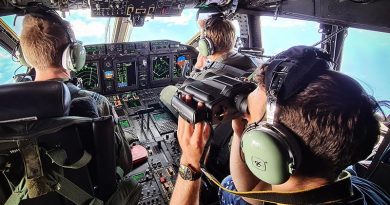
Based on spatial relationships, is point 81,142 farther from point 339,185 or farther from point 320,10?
point 320,10

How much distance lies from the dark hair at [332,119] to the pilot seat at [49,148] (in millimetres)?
833

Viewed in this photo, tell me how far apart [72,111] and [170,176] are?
1.03 meters

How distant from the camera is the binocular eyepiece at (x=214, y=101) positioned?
0.91m

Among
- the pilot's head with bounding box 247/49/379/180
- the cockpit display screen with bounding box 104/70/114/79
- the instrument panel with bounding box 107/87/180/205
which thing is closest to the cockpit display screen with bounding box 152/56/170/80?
the instrument panel with bounding box 107/87/180/205

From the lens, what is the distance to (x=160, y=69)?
Answer: 332 centimetres

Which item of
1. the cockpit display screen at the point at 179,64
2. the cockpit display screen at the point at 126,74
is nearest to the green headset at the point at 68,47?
the cockpit display screen at the point at 126,74

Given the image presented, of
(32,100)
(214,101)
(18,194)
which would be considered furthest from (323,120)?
(18,194)

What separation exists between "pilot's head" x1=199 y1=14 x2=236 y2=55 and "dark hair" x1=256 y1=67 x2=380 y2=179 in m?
1.84

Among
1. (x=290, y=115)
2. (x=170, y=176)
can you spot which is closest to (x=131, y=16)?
(x=170, y=176)

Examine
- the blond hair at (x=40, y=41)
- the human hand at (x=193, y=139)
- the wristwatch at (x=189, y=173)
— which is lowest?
the wristwatch at (x=189, y=173)

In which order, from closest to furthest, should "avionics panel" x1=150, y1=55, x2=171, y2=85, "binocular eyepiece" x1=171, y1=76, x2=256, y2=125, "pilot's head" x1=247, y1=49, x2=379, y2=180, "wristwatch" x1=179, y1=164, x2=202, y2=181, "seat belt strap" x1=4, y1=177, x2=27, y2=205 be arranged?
"pilot's head" x1=247, y1=49, x2=379, y2=180 → "binocular eyepiece" x1=171, y1=76, x2=256, y2=125 → "wristwatch" x1=179, y1=164, x2=202, y2=181 → "seat belt strap" x1=4, y1=177, x2=27, y2=205 → "avionics panel" x1=150, y1=55, x2=171, y2=85

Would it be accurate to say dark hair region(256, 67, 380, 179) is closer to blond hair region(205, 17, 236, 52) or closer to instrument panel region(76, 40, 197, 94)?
blond hair region(205, 17, 236, 52)

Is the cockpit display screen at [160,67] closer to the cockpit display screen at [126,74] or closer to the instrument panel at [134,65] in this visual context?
the instrument panel at [134,65]

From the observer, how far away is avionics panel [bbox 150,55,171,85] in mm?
3221
